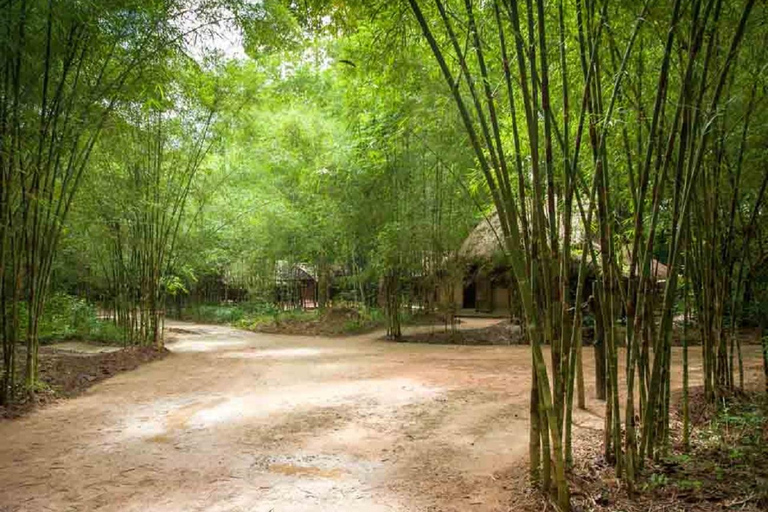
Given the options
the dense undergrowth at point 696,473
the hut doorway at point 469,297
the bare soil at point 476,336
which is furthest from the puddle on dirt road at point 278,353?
the hut doorway at point 469,297

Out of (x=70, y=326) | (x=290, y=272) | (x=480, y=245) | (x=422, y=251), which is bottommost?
(x=70, y=326)

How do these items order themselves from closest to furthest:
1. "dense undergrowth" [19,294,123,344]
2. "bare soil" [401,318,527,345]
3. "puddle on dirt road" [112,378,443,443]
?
"puddle on dirt road" [112,378,443,443]
"dense undergrowth" [19,294,123,344]
"bare soil" [401,318,527,345]

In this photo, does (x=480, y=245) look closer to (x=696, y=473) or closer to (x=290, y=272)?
(x=290, y=272)

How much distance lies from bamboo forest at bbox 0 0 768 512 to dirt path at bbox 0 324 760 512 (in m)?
0.02

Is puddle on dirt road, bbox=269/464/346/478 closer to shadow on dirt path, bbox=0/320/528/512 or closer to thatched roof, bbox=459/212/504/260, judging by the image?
shadow on dirt path, bbox=0/320/528/512

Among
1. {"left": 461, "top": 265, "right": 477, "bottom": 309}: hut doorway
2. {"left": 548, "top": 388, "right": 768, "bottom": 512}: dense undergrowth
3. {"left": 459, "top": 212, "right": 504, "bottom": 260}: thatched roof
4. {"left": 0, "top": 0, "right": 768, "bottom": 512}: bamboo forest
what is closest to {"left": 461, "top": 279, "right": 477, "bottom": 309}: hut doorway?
{"left": 461, "top": 265, "right": 477, "bottom": 309}: hut doorway

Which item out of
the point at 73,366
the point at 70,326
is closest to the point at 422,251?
the point at 73,366

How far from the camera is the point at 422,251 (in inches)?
324

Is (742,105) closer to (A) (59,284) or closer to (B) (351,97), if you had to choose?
(B) (351,97)

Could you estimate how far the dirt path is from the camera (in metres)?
2.20

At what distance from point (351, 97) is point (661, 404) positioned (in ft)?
15.9

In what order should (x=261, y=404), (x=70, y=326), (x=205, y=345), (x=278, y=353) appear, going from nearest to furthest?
(x=261, y=404) < (x=278, y=353) < (x=70, y=326) < (x=205, y=345)

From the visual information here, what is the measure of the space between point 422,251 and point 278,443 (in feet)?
18.3

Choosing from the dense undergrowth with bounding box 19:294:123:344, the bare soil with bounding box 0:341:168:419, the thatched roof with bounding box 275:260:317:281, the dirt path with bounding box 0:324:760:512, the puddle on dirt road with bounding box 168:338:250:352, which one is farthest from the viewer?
the thatched roof with bounding box 275:260:317:281
